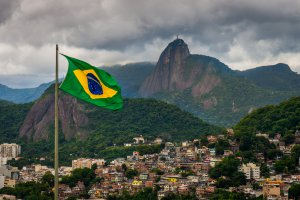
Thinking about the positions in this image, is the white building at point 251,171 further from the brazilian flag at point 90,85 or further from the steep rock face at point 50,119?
the steep rock face at point 50,119

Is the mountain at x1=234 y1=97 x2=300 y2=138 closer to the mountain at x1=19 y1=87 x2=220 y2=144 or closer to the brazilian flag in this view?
the mountain at x1=19 y1=87 x2=220 y2=144

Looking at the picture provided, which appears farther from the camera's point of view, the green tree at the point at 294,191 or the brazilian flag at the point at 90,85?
the green tree at the point at 294,191

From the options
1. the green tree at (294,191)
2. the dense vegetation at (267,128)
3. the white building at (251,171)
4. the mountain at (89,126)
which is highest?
the mountain at (89,126)

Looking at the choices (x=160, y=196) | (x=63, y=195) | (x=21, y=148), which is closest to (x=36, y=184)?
(x=63, y=195)

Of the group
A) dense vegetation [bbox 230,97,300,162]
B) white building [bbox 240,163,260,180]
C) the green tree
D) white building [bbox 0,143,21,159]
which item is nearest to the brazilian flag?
the green tree

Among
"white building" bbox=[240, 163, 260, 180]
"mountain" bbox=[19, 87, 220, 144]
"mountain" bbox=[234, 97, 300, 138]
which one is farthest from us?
"mountain" bbox=[19, 87, 220, 144]

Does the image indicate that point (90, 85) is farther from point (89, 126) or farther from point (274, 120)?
point (89, 126)

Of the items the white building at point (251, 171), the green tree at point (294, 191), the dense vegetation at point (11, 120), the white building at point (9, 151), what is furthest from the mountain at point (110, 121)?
the green tree at point (294, 191)
